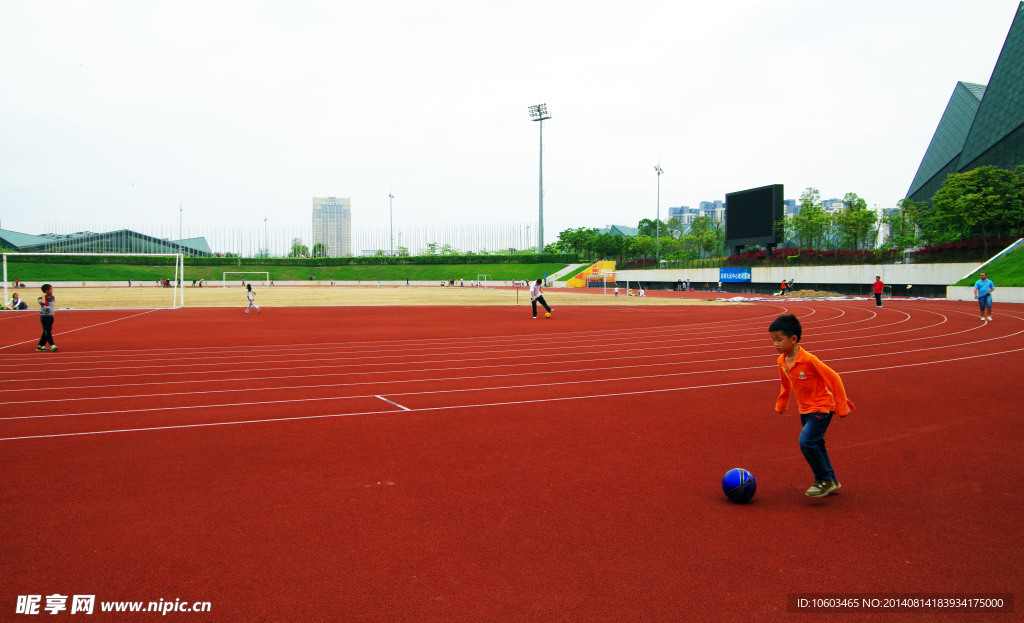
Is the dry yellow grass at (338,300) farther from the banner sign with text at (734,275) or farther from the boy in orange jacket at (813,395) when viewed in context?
the boy in orange jacket at (813,395)

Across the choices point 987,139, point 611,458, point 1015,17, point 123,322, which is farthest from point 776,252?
point 611,458

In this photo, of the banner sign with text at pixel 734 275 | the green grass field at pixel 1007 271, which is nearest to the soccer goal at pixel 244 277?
the banner sign with text at pixel 734 275

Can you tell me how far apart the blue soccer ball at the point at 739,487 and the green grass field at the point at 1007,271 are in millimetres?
33514

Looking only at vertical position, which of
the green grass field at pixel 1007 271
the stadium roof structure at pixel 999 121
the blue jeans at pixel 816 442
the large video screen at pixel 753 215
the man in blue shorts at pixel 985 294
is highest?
the stadium roof structure at pixel 999 121

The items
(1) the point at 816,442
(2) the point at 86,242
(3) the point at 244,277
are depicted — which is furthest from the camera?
(2) the point at 86,242

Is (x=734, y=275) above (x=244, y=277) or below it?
below

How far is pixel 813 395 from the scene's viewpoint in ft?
15.0

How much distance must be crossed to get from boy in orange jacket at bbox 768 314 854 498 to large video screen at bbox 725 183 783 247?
159ft

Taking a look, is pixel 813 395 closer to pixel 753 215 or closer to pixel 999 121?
pixel 753 215

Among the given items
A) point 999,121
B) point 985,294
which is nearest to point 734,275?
point 999,121

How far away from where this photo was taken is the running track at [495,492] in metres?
3.42

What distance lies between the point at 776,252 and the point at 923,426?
162ft

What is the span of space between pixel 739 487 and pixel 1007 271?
1438 inches

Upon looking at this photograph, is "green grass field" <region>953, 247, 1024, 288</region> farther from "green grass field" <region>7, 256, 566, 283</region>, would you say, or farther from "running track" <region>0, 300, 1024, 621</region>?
"green grass field" <region>7, 256, 566, 283</region>
